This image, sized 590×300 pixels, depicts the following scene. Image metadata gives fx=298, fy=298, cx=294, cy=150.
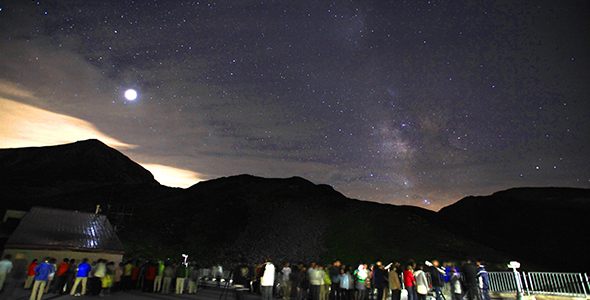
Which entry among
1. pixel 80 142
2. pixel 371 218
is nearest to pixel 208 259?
pixel 371 218

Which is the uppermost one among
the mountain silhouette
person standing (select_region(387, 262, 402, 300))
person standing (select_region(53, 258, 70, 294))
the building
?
the mountain silhouette

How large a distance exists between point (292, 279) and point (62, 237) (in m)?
21.4

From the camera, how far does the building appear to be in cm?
2281

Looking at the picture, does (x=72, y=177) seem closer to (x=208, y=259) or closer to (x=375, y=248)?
(x=208, y=259)

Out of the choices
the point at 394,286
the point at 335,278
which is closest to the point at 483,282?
the point at 394,286

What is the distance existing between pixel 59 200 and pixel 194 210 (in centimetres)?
5704

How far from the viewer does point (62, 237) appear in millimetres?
25000

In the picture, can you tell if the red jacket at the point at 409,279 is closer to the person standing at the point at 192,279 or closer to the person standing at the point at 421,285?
the person standing at the point at 421,285

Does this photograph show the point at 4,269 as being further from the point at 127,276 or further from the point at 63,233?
the point at 63,233

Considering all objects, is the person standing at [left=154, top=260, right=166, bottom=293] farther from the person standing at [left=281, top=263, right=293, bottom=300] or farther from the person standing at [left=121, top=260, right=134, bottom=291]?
the person standing at [left=281, top=263, right=293, bottom=300]

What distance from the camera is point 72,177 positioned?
14325 centimetres

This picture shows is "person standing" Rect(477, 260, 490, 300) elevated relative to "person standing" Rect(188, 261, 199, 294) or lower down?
elevated

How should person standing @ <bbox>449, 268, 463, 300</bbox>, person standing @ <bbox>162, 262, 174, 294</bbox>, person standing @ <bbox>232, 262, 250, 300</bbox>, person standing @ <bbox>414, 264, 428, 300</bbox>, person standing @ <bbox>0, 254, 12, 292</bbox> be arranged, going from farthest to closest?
person standing @ <bbox>162, 262, 174, 294</bbox>, person standing @ <bbox>449, 268, 463, 300</bbox>, person standing @ <bbox>414, 264, 428, 300</bbox>, person standing @ <bbox>0, 254, 12, 292</bbox>, person standing @ <bbox>232, 262, 250, 300</bbox>

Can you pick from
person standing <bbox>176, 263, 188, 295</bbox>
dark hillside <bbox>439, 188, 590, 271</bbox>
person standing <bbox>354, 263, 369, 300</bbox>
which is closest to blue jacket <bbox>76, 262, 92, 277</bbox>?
person standing <bbox>176, 263, 188, 295</bbox>
